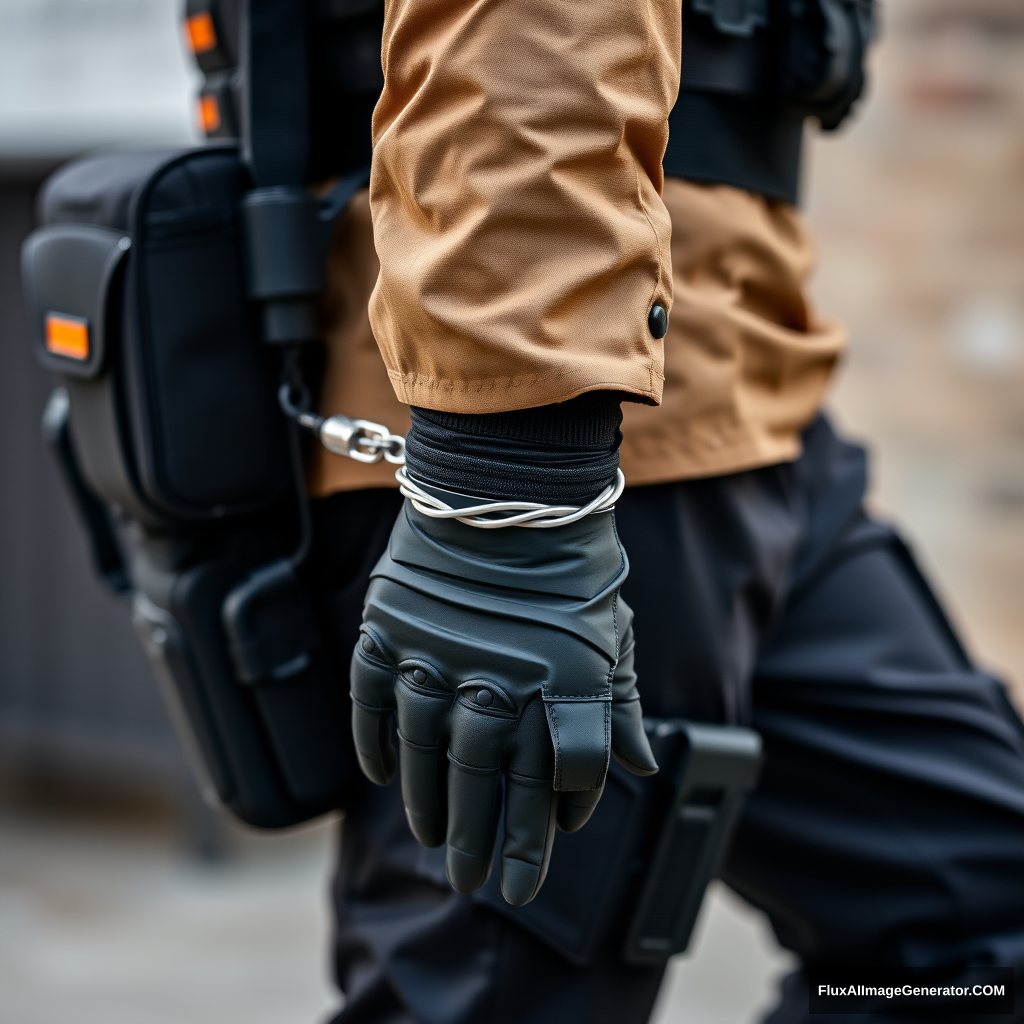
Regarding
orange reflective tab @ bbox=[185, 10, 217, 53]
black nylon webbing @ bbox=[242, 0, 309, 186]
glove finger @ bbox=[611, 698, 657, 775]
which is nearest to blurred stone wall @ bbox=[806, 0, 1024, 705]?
orange reflective tab @ bbox=[185, 10, 217, 53]

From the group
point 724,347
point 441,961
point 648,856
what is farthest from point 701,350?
point 441,961

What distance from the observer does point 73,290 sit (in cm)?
100

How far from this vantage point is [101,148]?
2.60 m

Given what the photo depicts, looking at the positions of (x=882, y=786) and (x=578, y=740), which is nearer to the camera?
(x=578, y=740)

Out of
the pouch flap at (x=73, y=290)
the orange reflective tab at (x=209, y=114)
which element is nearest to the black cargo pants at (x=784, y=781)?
the pouch flap at (x=73, y=290)

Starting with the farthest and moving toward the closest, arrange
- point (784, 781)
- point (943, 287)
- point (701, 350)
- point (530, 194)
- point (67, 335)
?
point (943, 287) < point (784, 781) < point (67, 335) < point (701, 350) < point (530, 194)

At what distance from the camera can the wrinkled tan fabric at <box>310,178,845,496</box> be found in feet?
2.93

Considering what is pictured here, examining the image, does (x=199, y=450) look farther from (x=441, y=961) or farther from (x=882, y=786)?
(x=882, y=786)

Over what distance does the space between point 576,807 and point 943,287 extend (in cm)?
192

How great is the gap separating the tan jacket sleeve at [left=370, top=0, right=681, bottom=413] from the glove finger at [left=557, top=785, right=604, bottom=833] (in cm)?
25

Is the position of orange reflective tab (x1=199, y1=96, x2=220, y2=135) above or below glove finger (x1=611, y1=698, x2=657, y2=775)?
above

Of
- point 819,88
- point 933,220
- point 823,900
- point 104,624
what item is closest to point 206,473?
point 819,88

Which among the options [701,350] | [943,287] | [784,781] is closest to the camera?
[701,350]

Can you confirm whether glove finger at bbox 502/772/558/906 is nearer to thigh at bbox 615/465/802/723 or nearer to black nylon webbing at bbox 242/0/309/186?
thigh at bbox 615/465/802/723
